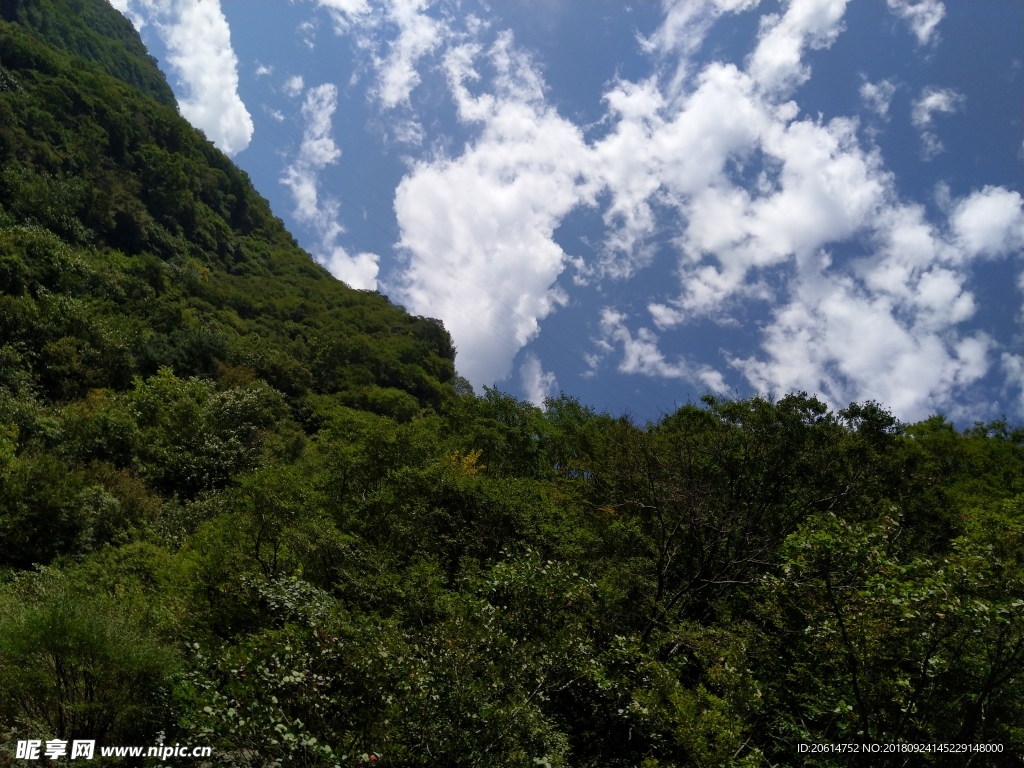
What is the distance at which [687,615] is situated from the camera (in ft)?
46.3

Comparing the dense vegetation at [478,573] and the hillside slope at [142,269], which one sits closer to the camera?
the dense vegetation at [478,573]

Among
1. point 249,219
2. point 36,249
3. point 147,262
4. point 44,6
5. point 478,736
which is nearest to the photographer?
point 478,736

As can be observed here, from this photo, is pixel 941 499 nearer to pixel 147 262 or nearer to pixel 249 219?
pixel 147 262

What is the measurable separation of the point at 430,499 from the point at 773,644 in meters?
8.07

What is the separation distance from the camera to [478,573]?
32.3 feet

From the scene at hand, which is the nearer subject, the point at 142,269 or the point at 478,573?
the point at 478,573

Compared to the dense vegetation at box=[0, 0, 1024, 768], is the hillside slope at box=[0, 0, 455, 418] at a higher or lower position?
higher

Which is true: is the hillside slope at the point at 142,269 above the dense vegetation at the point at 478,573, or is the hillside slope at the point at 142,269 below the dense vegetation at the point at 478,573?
above

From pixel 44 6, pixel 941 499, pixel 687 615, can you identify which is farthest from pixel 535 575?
pixel 44 6

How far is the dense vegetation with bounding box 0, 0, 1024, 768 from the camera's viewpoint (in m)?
6.16

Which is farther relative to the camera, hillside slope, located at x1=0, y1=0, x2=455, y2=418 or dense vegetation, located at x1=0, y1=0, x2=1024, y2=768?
hillside slope, located at x1=0, y1=0, x2=455, y2=418

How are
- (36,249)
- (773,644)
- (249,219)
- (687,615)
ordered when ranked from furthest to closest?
(249,219), (36,249), (687,615), (773,644)

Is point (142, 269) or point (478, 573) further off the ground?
point (142, 269)

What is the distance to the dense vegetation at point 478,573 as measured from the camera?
6.16 m
